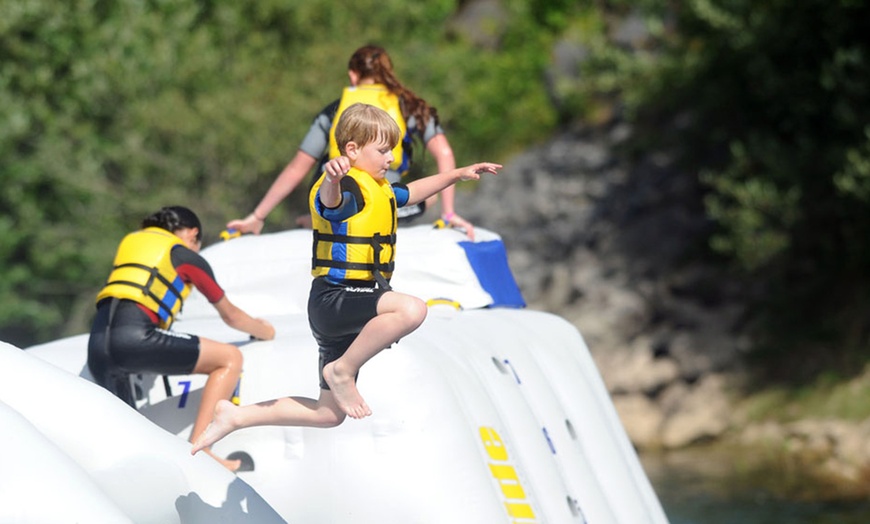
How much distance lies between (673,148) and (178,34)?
7407 mm

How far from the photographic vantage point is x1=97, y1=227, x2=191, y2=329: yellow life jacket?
5551mm

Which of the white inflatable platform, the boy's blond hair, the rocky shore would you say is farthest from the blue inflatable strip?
the rocky shore

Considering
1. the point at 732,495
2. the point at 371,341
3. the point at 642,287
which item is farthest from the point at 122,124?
the point at 371,341

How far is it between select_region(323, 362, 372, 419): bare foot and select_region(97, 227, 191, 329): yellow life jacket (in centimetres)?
128

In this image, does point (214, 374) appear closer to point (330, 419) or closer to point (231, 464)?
point (231, 464)

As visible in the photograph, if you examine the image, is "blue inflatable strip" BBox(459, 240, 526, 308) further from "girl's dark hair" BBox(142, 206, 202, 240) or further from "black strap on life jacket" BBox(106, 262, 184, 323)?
"black strap on life jacket" BBox(106, 262, 184, 323)

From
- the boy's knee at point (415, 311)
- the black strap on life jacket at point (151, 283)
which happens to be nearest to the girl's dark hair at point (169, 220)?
the black strap on life jacket at point (151, 283)

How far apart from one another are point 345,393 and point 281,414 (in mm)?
279

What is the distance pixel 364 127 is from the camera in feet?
14.7

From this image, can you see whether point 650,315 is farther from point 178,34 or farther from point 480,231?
point 480,231

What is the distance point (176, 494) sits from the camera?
426cm

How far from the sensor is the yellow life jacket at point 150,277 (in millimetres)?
5551

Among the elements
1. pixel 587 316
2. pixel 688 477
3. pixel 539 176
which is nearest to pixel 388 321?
pixel 688 477

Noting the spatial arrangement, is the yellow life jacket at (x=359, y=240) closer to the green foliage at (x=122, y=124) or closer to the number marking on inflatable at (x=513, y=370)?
the number marking on inflatable at (x=513, y=370)
